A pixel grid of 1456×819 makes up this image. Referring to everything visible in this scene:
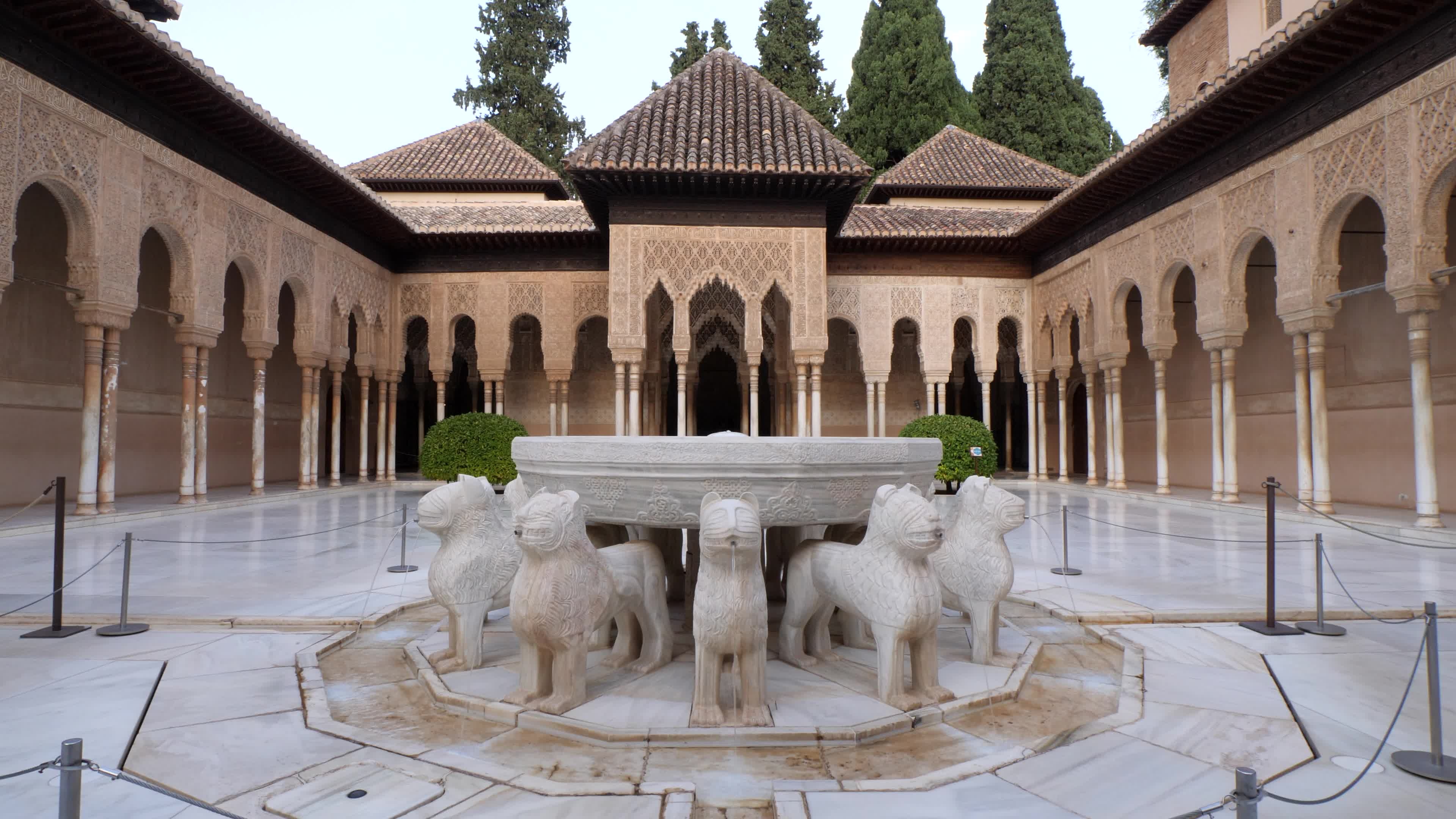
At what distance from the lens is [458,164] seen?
19.7 meters

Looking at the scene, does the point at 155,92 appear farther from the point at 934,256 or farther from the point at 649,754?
the point at 934,256

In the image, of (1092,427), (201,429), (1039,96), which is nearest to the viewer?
(201,429)

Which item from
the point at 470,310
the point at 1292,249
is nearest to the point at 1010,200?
the point at 1292,249

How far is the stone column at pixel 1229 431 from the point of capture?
36.6ft

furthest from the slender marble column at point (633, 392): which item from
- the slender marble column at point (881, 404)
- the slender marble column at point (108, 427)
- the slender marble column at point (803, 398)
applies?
the slender marble column at point (108, 427)

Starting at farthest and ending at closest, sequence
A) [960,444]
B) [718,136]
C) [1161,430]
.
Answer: [718,136], [1161,430], [960,444]

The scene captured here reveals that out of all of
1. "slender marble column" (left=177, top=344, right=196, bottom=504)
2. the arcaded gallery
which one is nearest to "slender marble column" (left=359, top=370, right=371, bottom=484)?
the arcaded gallery

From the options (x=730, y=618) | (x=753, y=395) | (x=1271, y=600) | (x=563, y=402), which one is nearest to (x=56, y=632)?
(x=730, y=618)

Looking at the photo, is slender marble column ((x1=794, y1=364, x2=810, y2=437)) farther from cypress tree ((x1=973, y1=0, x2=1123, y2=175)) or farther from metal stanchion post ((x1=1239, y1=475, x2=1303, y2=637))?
cypress tree ((x1=973, y1=0, x2=1123, y2=175))

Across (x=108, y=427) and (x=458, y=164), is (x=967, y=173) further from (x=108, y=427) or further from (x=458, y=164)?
(x=108, y=427)

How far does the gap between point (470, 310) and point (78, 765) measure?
627 inches

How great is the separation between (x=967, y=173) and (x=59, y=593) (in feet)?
63.9

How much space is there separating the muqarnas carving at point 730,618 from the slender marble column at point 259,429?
39.7ft

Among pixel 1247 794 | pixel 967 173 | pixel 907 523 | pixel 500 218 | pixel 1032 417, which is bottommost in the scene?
pixel 1247 794
